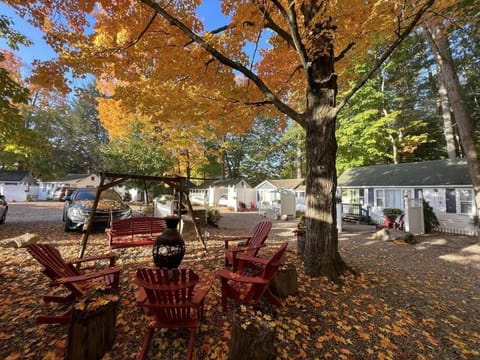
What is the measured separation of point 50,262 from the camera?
325 cm

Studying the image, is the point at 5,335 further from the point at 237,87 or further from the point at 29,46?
the point at 29,46

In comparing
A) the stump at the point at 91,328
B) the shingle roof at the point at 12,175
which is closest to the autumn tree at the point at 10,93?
the stump at the point at 91,328

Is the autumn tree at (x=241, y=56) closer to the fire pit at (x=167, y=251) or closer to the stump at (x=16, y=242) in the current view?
the fire pit at (x=167, y=251)

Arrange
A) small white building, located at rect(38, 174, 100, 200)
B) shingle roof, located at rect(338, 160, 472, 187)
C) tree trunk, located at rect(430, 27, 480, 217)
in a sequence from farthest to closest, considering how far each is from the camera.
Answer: small white building, located at rect(38, 174, 100, 200)
shingle roof, located at rect(338, 160, 472, 187)
tree trunk, located at rect(430, 27, 480, 217)

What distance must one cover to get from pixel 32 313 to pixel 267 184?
23.1 metres

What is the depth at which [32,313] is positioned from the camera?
128 inches

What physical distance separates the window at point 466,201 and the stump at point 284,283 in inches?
506

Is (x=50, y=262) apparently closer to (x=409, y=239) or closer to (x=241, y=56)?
(x=241, y=56)

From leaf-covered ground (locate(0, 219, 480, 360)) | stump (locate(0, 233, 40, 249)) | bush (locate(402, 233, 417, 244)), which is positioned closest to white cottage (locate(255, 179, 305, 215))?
bush (locate(402, 233, 417, 244))

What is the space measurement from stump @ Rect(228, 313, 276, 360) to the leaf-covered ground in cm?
12

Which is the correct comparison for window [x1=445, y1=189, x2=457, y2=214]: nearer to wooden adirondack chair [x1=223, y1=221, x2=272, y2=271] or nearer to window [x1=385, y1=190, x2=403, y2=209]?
window [x1=385, y1=190, x2=403, y2=209]

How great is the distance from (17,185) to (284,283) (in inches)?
1514

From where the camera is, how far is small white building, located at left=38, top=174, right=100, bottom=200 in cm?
3122

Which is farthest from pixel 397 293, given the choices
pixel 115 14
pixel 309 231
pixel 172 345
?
pixel 115 14
